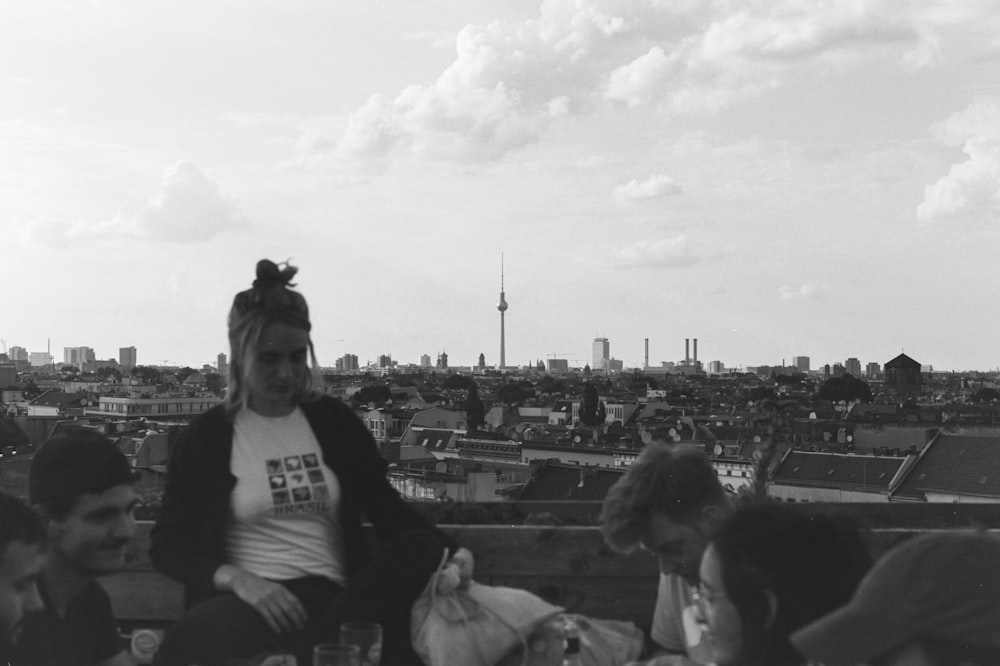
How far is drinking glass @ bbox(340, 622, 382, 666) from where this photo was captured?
239 centimetres

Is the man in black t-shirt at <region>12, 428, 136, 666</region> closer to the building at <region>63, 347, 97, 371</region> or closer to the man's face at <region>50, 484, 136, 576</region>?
the man's face at <region>50, 484, 136, 576</region>

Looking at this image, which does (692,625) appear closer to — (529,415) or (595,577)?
(595,577)

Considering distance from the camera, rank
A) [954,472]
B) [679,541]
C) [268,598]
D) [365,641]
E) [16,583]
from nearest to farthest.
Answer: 1. [16,583]
2. [365,641]
3. [679,541]
4. [268,598]
5. [954,472]

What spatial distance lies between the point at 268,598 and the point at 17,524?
967 mm

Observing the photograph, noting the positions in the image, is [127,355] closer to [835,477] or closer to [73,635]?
[835,477]

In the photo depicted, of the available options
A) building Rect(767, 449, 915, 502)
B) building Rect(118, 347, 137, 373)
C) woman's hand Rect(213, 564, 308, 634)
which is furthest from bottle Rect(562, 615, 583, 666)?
building Rect(767, 449, 915, 502)

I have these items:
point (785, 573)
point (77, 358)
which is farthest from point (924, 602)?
point (77, 358)

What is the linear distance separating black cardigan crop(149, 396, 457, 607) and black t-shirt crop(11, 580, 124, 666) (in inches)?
20.4

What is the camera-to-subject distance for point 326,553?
293 cm

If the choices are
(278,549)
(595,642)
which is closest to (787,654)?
(595,642)

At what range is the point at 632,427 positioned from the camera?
58.7 metres

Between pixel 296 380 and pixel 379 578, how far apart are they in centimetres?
58

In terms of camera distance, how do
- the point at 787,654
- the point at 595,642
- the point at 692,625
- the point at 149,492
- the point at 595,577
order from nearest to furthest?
the point at 787,654 < the point at 692,625 < the point at 595,642 < the point at 595,577 < the point at 149,492

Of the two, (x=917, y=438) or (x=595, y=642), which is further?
(x=917, y=438)
